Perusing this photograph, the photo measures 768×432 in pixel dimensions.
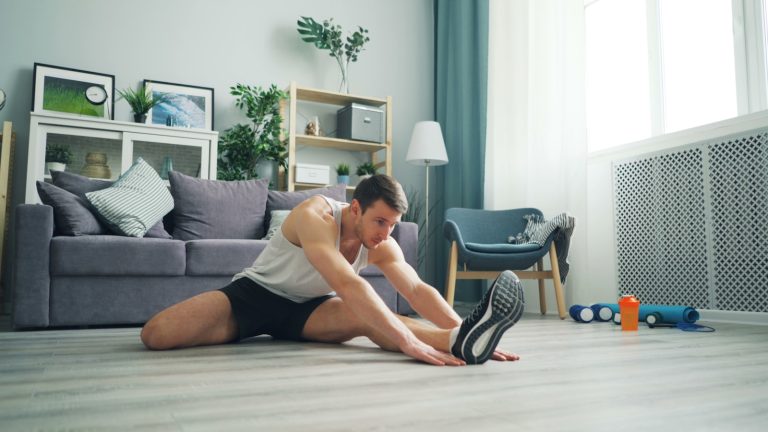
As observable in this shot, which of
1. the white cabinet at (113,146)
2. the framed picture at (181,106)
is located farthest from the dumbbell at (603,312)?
the framed picture at (181,106)

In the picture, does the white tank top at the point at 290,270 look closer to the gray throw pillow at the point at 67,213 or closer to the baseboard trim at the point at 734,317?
the gray throw pillow at the point at 67,213

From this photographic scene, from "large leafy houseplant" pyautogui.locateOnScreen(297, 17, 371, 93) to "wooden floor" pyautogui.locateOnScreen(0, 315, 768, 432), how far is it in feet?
10.2

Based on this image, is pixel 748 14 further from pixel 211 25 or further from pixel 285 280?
pixel 211 25

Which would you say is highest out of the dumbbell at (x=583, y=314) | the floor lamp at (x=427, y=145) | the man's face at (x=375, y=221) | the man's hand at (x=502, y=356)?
the floor lamp at (x=427, y=145)

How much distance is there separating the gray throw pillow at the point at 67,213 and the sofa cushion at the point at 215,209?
0.51 meters

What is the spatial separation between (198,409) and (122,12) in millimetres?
3939

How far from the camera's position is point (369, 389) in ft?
3.84

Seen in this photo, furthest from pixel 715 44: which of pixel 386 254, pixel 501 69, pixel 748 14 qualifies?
pixel 386 254

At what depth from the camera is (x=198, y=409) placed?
990mm

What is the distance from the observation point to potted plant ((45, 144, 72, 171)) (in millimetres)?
3477

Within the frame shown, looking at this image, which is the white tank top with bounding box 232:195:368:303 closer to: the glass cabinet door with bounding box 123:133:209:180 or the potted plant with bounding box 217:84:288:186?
the glass cabinet door with bounding box 123:133:209:180

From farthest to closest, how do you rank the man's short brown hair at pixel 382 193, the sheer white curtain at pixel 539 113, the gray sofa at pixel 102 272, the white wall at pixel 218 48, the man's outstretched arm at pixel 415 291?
the white wall at pixel 218 48 < the sheer white curtain at pixel 539 113 < the gray sofa at pixel 102 272 < the man's outstretched arm at pixel 415 291 < the man's short brown hair at pixel 382 193

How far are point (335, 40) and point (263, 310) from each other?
3.11 m

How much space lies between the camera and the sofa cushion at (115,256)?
2.53 metres
